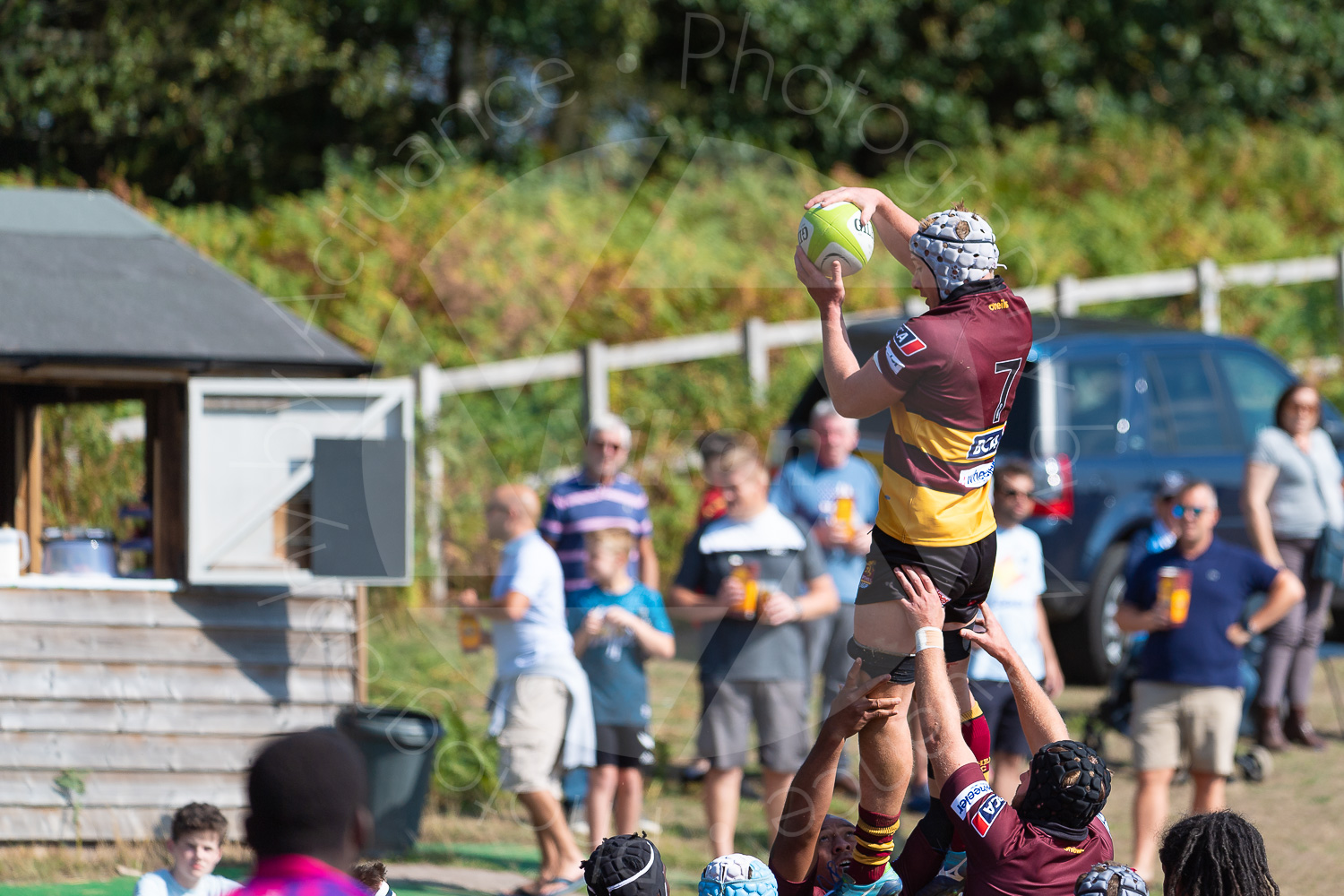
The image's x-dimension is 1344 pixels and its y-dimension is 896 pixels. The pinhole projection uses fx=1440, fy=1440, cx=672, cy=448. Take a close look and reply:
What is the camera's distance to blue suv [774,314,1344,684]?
7.73m

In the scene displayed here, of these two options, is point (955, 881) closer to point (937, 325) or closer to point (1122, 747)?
point (937, 325)

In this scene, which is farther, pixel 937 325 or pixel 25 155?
pixel 25 155

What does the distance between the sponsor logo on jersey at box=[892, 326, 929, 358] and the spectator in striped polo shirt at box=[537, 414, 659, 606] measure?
10.2 feet

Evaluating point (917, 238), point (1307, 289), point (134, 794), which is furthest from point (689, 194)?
point (917, 238)

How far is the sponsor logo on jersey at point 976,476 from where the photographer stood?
3.54 meters

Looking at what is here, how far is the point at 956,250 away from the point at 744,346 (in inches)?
322

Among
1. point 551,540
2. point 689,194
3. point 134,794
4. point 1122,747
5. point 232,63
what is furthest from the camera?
point 689,194

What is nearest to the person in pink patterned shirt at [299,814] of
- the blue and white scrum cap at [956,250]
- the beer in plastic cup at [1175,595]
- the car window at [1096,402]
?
the blue and white scrum cap at [956,250]

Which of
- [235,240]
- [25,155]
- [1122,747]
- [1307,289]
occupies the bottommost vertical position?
[1122,747]

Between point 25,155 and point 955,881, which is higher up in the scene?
point 25,155

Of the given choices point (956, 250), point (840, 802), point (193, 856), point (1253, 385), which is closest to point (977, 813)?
point (956, 250)

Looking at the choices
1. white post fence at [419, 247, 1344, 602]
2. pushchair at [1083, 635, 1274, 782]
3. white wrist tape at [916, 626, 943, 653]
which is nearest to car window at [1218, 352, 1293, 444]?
white post fence at [419, 247, 1344, 602]

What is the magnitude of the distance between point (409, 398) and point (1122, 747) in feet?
14.1

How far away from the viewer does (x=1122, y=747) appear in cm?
787
